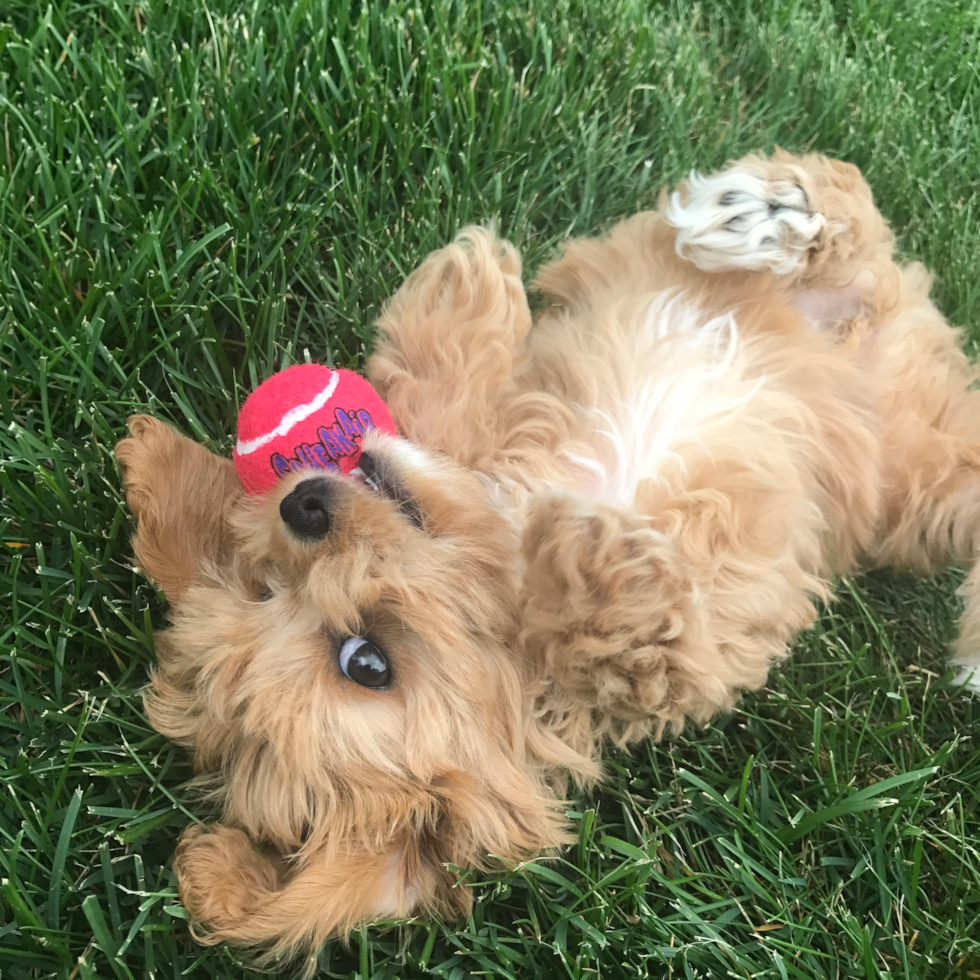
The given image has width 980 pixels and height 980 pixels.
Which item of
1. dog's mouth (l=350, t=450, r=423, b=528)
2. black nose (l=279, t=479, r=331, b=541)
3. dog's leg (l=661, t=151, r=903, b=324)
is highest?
dog's leg (l=661, t=151, r=903, b=324)

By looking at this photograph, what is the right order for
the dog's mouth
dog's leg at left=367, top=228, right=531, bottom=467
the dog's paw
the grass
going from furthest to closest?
1. the dog's paw
2. dog's leg at left=367, top=228, right=531, bottom=467
3. the grass
4. the dog's mouth

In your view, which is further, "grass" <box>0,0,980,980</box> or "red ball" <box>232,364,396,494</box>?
"grass" <box>0,0,980,980</box>

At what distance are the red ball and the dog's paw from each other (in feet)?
3.70

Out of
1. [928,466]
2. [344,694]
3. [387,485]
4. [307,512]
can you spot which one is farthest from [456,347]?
[928,466]

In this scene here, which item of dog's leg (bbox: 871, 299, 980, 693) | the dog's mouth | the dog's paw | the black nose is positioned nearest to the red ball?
the dog's mouth

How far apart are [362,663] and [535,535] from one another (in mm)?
470

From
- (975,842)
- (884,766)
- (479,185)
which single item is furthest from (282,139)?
(975,842)

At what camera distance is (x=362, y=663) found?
5.56 ft

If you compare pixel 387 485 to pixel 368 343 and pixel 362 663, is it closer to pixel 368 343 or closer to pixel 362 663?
pixel 362 663

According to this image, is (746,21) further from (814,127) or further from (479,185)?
(479,185)

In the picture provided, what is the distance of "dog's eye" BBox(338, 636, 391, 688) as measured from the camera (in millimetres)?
1689

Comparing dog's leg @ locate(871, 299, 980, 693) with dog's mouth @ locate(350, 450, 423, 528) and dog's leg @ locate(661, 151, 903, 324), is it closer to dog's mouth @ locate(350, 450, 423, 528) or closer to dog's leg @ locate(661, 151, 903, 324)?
dog's leg @ locate(661, 151, 903, 324)

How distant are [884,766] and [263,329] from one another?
239cm

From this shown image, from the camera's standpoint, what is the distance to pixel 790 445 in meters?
2.17
